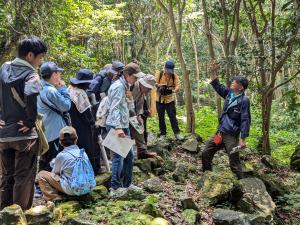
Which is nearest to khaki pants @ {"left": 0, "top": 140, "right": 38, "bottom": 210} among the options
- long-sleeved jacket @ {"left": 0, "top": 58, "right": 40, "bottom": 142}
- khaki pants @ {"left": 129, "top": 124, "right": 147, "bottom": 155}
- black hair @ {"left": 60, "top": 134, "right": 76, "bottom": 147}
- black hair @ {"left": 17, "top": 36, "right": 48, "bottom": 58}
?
long-sleeved jacket @ {"left": 0, "top": 58, "right": 40, "bottom": 142}

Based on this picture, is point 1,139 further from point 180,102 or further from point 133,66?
point 180,102

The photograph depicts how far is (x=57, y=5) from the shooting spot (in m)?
11.6

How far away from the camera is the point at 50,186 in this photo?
5379mm

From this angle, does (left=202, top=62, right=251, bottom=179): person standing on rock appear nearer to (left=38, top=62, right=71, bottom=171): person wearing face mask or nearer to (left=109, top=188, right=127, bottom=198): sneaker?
(left=109, top=188, right=127, bottom=198): sneaker

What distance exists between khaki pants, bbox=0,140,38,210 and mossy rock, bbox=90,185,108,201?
104 cm

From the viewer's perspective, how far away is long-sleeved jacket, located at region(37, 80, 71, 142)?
552 centimetres

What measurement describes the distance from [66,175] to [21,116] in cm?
121

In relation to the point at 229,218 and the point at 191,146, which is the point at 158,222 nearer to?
the point at 229,218

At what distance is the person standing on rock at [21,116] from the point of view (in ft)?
13.9

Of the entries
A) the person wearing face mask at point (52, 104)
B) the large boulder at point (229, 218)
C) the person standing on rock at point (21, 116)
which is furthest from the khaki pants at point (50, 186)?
the large boulder at point (229, 218)

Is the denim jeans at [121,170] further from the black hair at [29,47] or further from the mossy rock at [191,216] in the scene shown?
the black hair at [29,47]

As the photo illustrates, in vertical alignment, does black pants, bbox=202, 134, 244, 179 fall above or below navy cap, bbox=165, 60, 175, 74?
below

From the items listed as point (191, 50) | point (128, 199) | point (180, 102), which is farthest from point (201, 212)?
point (191, 50)

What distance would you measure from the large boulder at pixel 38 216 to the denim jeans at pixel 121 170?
150 centimetres
